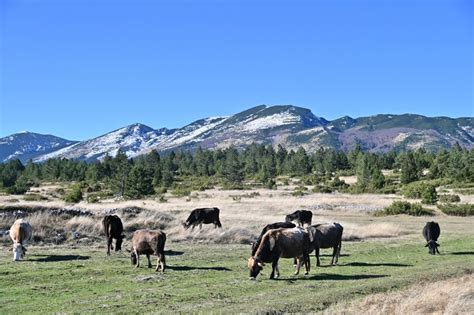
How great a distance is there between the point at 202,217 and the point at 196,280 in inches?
777

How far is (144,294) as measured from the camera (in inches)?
679

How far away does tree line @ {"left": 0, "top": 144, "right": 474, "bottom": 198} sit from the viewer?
293ft

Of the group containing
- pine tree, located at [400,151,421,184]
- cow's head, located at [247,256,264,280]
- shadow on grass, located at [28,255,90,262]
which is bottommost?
shadow on grass, located at [28,255,90,262]

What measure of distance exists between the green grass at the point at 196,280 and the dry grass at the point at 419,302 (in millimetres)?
999

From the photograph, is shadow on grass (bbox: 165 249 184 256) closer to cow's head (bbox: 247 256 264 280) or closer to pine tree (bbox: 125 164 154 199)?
cow's head (bbox: 247 256 264 280)

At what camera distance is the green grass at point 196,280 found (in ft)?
52.4

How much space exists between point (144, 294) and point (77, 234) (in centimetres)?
1600

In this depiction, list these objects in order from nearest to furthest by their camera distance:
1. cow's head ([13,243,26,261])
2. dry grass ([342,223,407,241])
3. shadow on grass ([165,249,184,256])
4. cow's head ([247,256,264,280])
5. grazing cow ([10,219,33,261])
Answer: cow's head ([247,256,264,280]), cow's head ([13,243,26,261]), grazing cow ([10,219,33,261]), shadow on grass ([165,249,184,256]), dry grass ([342,223,407,241])

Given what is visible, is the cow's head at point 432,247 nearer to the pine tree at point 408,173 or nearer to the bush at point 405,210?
the bush at point 405,210

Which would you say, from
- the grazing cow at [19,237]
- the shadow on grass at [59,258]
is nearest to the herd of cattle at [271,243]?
the grazing cow at [19,237]

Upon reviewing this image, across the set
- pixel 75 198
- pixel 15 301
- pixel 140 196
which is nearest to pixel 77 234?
pixel 15 301

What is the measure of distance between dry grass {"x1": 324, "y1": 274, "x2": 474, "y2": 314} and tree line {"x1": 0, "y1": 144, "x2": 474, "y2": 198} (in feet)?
211

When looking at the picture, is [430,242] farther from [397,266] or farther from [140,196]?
[140,196]

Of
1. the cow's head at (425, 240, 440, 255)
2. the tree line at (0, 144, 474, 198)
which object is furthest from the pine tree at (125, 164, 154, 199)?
the cow's head at (425, 240, 440, 255)
